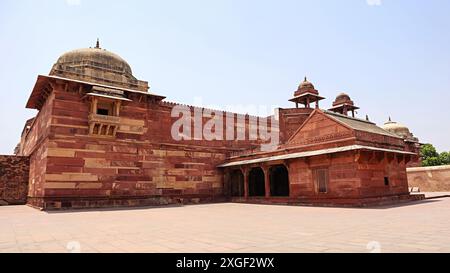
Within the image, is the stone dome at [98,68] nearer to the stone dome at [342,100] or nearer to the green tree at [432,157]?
the stone dome at [342,100]

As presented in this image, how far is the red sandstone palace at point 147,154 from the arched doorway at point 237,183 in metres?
0.97

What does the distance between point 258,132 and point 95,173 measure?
13.7 meters

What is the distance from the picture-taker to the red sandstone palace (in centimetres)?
1500

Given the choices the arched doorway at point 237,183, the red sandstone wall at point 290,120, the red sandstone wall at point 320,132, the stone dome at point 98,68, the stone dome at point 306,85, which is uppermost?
the stone dome at point 306,85

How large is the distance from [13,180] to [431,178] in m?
31.6

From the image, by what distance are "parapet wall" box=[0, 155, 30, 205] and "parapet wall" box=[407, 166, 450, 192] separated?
99.9 ft

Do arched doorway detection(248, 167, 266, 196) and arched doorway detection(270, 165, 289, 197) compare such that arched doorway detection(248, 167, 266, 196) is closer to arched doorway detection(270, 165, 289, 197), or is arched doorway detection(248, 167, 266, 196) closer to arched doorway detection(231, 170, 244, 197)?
arched doorway detection(231, 170, 244, 197)

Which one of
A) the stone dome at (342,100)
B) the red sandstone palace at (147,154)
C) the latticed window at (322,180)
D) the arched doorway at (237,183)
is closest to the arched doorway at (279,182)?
the red sandstone palace at (147,154)

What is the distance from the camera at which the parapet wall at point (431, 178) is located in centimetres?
2366

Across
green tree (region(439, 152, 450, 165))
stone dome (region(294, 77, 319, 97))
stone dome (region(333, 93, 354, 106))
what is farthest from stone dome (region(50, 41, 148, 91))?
green tree (region(439, 152, 450, 165))

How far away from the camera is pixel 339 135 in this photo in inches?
603

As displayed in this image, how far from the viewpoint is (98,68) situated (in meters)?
18.8

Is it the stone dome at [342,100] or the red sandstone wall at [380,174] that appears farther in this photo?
the stone dome at [342,100]

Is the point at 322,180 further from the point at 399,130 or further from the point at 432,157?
the point at 432,157
